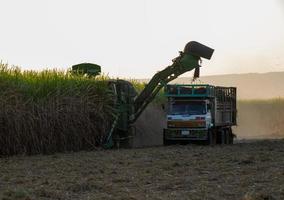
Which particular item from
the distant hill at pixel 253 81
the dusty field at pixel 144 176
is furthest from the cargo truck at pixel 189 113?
the distant hill at pixel 253 81

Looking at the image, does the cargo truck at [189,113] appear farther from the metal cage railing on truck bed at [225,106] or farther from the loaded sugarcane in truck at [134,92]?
the metal cage railing on truck bed at [225,106]

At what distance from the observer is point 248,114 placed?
65.6 m

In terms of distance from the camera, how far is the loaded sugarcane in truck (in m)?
29.2

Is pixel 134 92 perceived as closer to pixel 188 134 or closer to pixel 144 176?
pixel 188 134

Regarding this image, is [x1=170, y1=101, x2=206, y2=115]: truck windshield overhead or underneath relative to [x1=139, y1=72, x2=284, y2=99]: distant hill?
underneath

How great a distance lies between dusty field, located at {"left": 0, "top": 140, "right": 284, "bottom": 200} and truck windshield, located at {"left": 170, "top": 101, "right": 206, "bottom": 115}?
6700mm

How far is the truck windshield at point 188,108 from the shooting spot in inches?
1180

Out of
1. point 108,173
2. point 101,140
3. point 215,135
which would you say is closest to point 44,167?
point 108,173

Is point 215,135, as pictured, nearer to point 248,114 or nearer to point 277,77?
point 248,114

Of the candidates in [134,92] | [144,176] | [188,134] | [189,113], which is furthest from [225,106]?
[144,176]

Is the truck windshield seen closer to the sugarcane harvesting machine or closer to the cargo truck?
the cargo truck

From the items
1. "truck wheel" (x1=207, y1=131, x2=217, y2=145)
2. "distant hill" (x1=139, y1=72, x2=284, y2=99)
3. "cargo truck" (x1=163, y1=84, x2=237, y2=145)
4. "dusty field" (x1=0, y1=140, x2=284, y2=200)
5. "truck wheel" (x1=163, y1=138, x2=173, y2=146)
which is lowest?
"dusty field" (x1=0, y1=140, x2=284, y2=200)

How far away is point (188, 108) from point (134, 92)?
2.48m

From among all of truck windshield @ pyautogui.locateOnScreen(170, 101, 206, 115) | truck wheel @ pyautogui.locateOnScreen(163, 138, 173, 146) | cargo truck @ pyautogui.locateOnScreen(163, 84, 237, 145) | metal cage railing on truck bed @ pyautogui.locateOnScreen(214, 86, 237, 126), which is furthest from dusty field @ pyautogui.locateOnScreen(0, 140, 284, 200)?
metal cage railing on truck bed @ pyautogui.locateOnScreen(214, 86, 237, 126)
